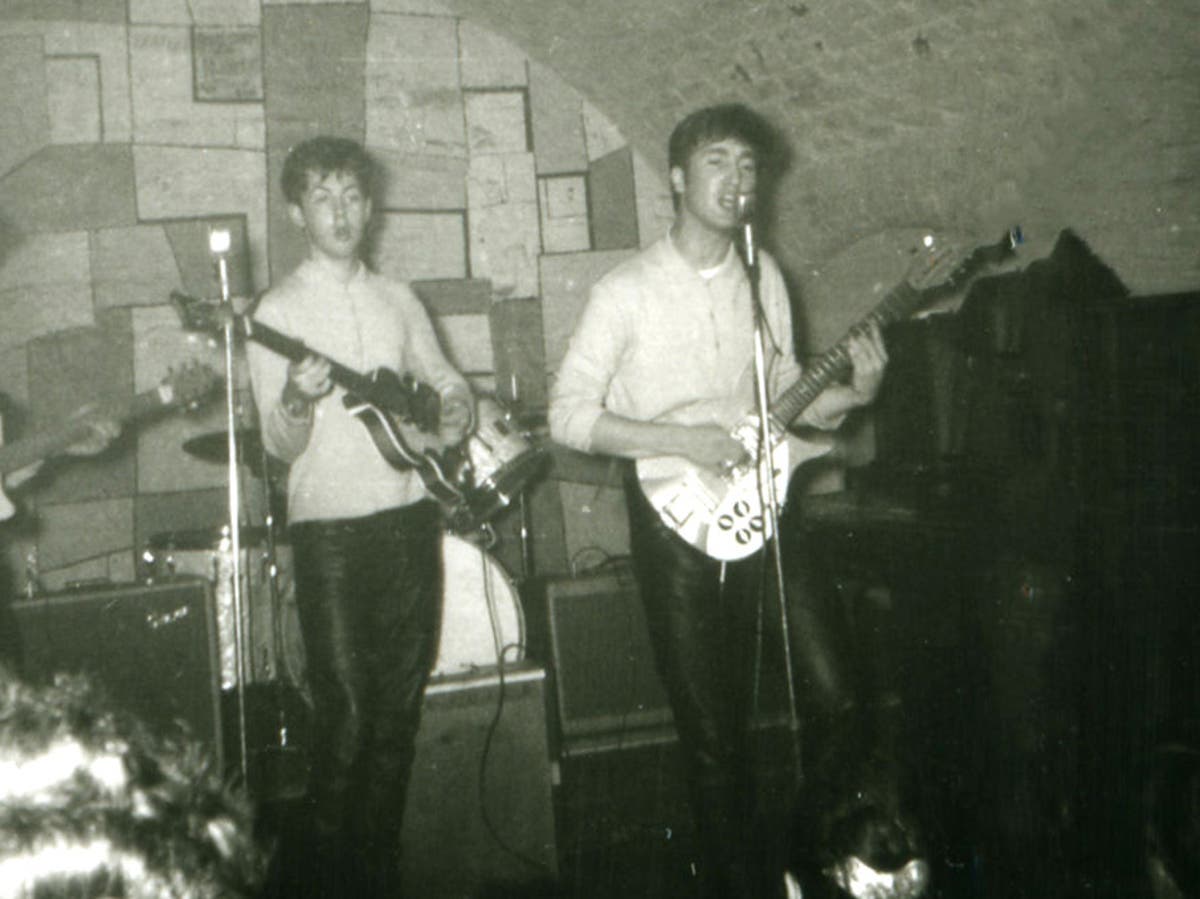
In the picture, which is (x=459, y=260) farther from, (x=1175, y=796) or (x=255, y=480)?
(x=1175, y=796)

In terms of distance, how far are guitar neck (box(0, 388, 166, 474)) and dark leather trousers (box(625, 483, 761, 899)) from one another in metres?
1.95

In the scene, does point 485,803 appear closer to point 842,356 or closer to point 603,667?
point 603,667

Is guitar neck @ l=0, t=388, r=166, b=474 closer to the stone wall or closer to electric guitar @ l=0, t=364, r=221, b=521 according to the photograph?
electric guitar @ l=0, t=364, r=221, b=521

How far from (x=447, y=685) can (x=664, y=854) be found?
0.87m

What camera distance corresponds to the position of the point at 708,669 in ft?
9.23

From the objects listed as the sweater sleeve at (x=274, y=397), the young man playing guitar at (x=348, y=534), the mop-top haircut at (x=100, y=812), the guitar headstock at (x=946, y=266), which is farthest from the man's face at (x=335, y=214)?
the mop-top haircut at (x=100, y=812)

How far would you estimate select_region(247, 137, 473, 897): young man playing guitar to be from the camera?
3.07 meters

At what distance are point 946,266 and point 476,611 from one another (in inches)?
70.8

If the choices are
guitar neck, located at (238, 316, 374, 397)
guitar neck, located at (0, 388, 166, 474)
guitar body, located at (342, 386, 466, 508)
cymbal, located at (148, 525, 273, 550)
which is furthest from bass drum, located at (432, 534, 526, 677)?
guitar neck, located at (0, 388, 166, 474)

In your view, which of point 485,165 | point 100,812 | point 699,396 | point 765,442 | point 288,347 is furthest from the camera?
point 485,165

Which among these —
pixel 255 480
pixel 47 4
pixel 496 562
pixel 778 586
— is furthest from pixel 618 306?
pixel 47 4

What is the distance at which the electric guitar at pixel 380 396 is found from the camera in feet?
10.5

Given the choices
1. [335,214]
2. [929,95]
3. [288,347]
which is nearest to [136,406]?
[288,347]

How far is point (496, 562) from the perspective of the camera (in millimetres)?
3863
